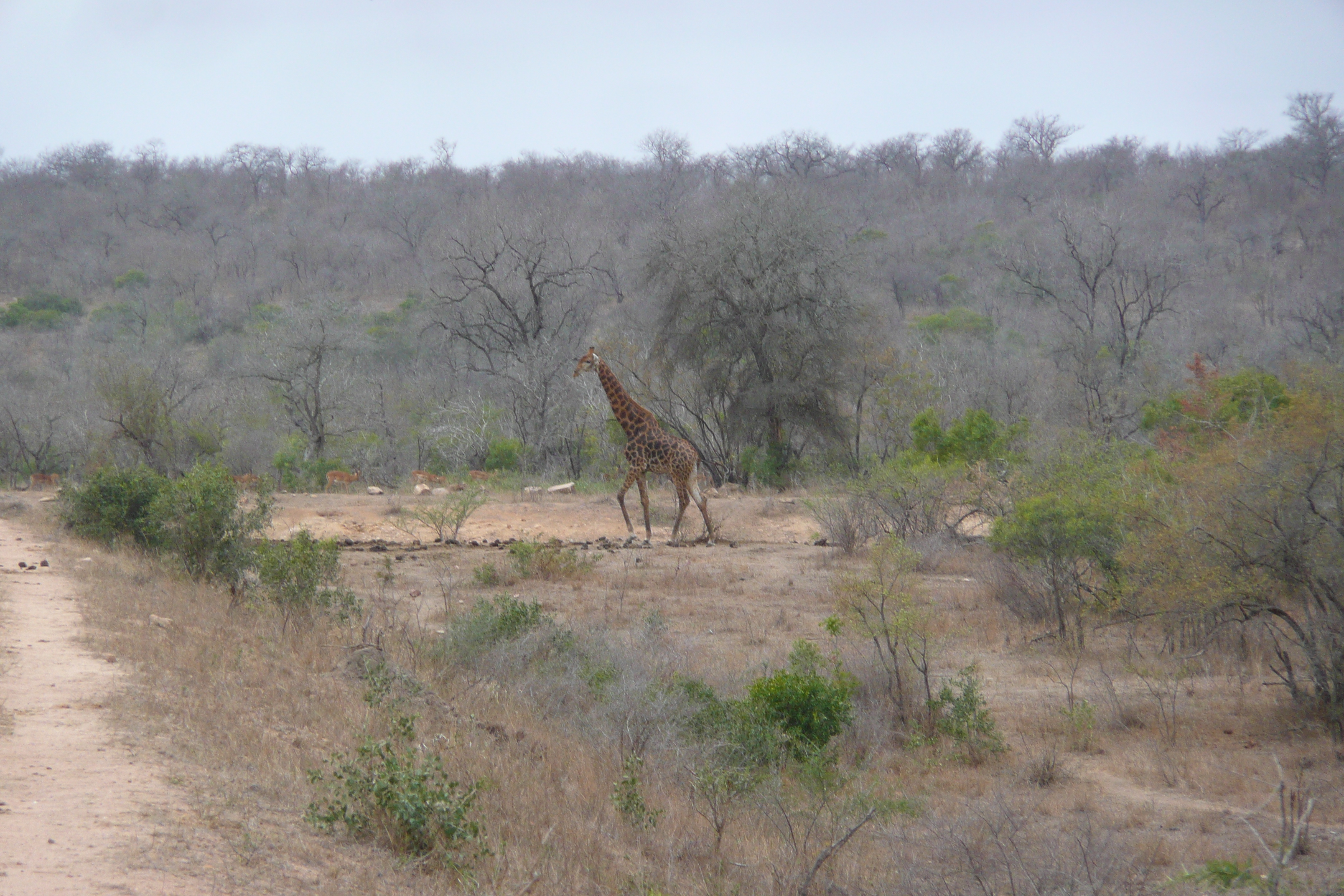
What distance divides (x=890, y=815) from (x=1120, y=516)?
507cm

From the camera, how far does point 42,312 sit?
2072 inches

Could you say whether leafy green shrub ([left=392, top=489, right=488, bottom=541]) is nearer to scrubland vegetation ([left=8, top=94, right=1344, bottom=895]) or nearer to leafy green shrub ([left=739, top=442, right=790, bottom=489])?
scrubland vegetation ([left=8, top=94, right=1344, bottom=895])

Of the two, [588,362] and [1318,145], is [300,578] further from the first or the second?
[1318,145]

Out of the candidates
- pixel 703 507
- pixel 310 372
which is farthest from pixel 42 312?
pixel 703 507

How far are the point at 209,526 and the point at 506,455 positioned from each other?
15.4 meters

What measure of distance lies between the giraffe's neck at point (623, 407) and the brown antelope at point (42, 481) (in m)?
15.6

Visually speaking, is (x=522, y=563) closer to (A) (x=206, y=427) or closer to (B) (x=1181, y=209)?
(A) (x=206, y=427)

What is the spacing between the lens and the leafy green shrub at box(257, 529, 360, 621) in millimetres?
9406

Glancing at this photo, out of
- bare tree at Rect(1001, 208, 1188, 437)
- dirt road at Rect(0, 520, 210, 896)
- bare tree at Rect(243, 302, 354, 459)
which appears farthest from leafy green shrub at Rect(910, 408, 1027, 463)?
bare tree at Rect(243, 302, 354, 459)

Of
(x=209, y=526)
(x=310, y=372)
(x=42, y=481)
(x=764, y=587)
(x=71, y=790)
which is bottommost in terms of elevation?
(x=764, y=587)

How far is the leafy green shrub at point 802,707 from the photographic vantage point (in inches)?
279

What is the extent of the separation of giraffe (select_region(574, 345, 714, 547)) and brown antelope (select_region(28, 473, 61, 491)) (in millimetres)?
15685

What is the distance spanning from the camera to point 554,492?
72.3ft

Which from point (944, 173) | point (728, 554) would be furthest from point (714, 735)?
point (944, 173)
